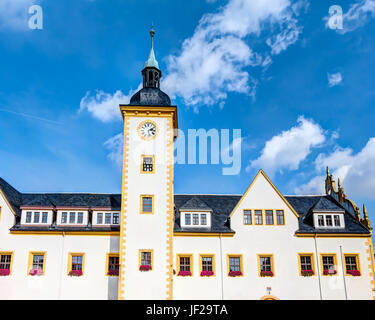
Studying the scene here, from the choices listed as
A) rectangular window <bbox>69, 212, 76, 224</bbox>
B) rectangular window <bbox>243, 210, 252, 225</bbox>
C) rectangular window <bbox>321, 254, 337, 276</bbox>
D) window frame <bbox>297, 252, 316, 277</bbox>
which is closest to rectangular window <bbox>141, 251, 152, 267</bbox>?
rectangular window <bbox>69, 212, 76, 224</bbox>

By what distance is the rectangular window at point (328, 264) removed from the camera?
104ft

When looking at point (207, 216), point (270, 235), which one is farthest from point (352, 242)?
point (207, 216)

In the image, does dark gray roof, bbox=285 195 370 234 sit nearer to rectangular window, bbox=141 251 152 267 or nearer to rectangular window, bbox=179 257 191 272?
rectangular window, bbox=179 257 191 272

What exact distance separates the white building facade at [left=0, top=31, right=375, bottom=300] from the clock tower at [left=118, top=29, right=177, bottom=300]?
83 mm

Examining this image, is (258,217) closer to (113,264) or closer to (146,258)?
(146,258)

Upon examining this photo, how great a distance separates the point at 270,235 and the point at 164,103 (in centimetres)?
1523

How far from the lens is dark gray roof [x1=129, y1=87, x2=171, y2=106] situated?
33656 millimetres

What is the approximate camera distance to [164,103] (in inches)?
1335

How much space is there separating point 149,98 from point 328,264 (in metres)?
21.7

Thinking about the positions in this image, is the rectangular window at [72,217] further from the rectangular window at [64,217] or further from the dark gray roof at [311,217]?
the dark gray roof at [311,217]

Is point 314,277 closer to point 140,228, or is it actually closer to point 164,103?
point 140,228
